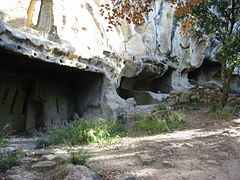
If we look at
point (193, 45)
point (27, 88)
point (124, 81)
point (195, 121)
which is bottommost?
point (195, 121)

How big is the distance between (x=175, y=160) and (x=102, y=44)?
7.09m

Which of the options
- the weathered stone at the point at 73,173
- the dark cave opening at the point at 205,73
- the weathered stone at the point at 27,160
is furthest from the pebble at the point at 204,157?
the dark cave opening at the point at 205,73

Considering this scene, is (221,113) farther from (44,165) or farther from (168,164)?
(44,165)

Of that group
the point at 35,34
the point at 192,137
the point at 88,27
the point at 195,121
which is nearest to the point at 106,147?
the point at 192,137

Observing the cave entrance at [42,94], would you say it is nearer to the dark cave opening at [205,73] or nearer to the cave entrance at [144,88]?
the cave entrance at [144,88]

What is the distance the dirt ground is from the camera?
279 centimetres

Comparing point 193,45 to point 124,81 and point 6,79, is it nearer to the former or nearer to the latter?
point 124,81

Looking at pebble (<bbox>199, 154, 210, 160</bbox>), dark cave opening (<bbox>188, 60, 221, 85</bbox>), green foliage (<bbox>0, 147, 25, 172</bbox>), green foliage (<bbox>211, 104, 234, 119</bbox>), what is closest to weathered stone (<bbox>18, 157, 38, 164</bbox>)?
green foliage (<bbox>0, 147, 25, 172</bbox>)

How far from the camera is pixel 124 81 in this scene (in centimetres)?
1355

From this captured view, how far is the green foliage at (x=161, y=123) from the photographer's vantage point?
5754 mm

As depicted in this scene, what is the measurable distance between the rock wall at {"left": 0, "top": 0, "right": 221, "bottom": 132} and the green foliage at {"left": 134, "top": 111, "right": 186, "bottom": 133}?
6.37 feet

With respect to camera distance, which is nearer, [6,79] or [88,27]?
[6,79]

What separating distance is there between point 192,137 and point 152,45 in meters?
8.90

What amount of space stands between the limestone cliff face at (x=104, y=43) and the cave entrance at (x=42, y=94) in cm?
63
